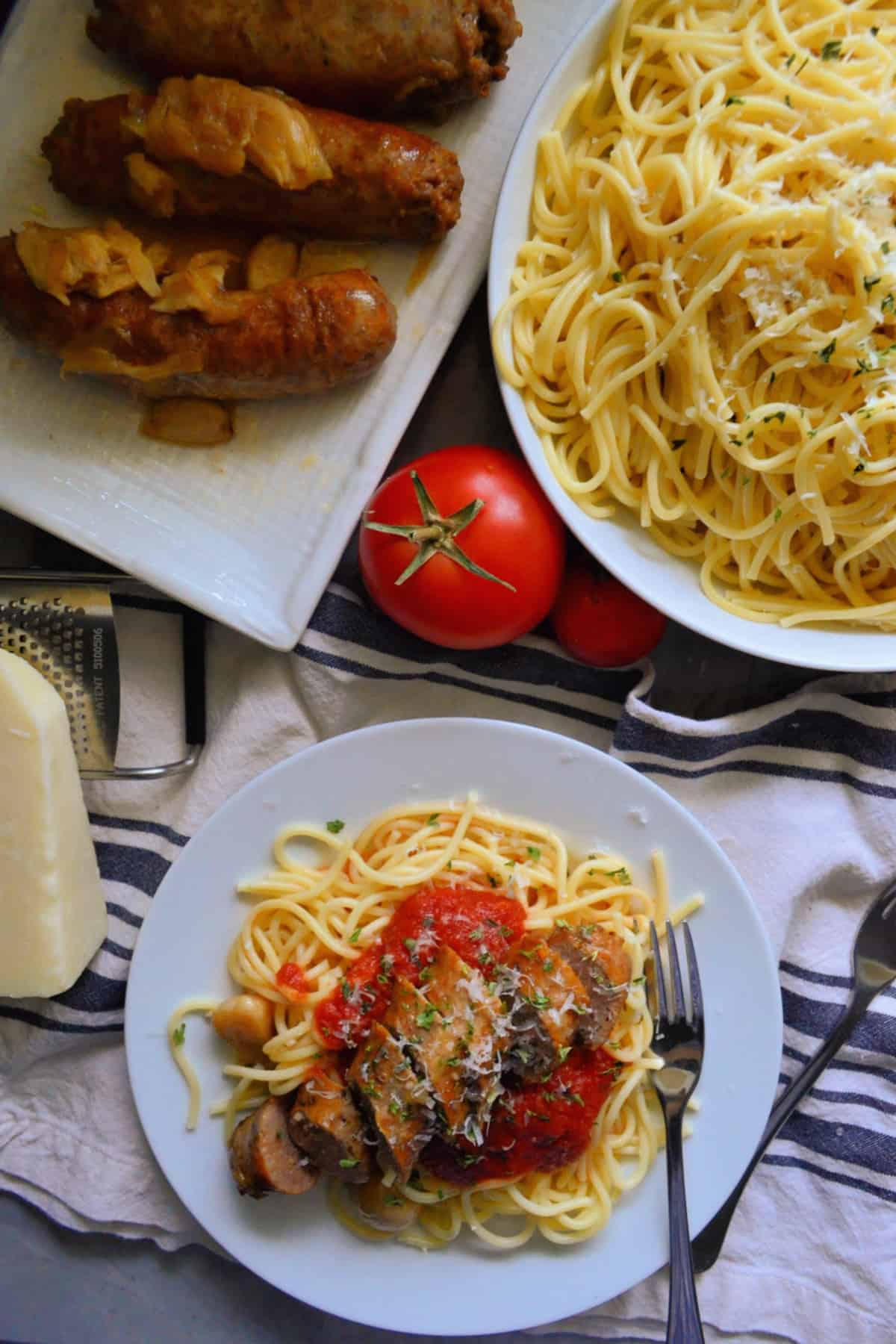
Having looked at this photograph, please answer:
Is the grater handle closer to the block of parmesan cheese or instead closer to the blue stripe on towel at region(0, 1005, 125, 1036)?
the block of parmesan cheese

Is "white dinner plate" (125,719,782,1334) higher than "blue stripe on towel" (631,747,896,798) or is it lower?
lower

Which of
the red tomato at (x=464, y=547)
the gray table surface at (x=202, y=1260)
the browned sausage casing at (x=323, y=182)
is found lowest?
the gray table surface at (x=202, y=1260)

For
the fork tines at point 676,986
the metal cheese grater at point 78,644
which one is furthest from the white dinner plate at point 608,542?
the metal cheese grater at point 78,644

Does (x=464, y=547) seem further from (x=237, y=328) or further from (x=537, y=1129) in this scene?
(x=537, y=1129)

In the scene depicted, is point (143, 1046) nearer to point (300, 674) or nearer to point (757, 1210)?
point (300, 674)

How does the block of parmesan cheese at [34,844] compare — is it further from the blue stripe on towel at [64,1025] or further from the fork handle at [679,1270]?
the fork handle at [679,1270]

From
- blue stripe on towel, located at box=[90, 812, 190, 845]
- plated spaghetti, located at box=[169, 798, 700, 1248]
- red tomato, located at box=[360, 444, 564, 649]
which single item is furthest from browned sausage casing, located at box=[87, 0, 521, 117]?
blue stripe on towel, located at box=[90, 812, 190, 845]
